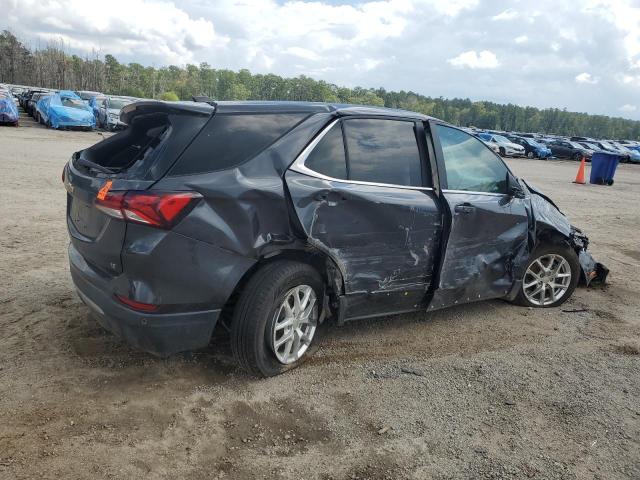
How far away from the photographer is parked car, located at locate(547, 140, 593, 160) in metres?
39.1

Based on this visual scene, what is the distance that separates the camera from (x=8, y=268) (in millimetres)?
5207

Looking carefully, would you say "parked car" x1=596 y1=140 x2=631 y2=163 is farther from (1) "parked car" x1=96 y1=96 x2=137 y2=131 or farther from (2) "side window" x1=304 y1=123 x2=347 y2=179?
(2) "side window" x1=304 y1=123 x2=347 y2=179

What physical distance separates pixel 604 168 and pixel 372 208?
1898 centimetres

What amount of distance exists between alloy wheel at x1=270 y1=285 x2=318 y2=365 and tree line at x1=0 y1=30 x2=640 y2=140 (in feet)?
185

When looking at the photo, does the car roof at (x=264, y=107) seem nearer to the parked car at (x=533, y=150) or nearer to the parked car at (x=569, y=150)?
the parked car at (x=533, y=150)

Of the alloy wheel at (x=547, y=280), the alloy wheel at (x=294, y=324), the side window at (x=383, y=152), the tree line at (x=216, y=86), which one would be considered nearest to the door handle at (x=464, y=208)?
the side window at (x=383, y=152)

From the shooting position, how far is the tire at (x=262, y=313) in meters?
3.29

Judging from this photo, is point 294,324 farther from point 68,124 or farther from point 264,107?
point 68,124

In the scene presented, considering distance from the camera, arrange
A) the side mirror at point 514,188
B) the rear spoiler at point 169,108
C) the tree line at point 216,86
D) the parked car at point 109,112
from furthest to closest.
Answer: the tree line at point 216,86 < the parked car at point 109,112 < the side mirror at point 514,188 < the rear spoiler at point 169,108

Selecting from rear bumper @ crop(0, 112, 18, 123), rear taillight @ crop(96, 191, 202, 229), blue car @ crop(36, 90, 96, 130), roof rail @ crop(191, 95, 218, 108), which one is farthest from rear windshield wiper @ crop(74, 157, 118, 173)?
blue car @ crop(36, 90, 96, 130)

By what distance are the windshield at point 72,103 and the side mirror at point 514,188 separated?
24755mm

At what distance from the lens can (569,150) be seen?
39.5 meters

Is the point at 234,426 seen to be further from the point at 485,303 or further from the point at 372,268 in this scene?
the point at 485,303

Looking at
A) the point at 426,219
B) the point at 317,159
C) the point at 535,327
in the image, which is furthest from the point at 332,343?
the point at 535,327
